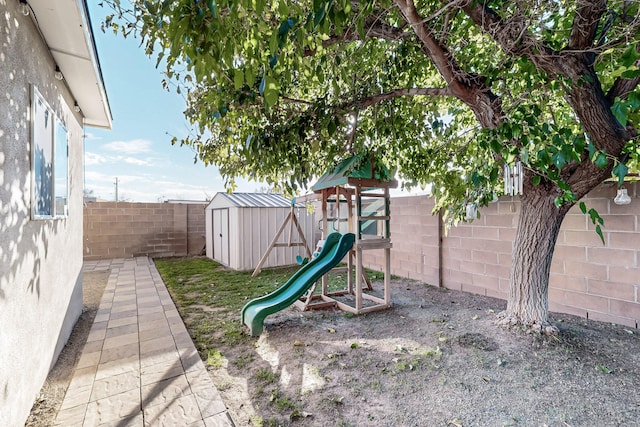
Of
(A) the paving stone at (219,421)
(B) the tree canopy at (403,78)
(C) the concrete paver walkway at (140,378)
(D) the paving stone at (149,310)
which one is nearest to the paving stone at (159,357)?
(C) the concrete paver walkway at (140,378)

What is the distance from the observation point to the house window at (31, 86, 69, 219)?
204cm

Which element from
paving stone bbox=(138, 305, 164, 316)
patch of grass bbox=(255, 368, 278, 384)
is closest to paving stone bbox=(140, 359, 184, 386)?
patch of grass bbox=(255, 368, 278, 384)

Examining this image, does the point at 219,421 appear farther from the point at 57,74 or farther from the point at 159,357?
the point at 57,74

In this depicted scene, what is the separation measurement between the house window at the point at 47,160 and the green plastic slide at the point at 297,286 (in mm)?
2046

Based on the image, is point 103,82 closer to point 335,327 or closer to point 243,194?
point 335,327

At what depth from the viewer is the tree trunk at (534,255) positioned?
9.46 ft

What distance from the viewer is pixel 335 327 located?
347 centimetres

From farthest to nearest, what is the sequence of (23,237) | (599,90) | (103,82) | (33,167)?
1. (103,82)
2. (599,90)
3. (33,167)
4. (23,237)

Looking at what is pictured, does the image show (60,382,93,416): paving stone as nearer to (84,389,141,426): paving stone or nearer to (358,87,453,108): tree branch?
(84,389,141,426): paving stone

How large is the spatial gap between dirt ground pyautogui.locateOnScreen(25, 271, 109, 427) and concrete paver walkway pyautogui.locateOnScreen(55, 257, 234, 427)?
0.17 feet

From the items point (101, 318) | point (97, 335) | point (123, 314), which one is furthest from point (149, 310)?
point (97, 335)

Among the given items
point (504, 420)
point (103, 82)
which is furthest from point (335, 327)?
point (103, 82)

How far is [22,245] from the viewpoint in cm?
181

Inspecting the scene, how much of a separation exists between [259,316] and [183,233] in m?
7.46
